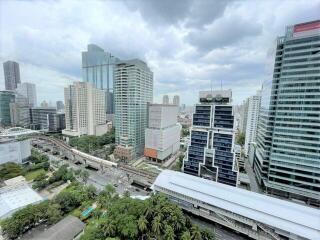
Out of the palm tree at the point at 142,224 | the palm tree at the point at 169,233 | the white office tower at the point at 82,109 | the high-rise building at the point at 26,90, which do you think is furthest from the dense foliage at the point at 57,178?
the high-rise building at the point at 26,90

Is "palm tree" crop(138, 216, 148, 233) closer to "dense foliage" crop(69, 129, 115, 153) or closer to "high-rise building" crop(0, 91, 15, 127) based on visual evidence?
"dense foliage" crop(69, 129, 115, 153)

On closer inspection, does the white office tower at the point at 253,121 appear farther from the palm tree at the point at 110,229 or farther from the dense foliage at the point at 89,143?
the dense foliage at the point at 89,143

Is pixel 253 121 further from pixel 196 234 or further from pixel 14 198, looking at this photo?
pixel 14 198

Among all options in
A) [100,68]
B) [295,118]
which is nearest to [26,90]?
[100,68]

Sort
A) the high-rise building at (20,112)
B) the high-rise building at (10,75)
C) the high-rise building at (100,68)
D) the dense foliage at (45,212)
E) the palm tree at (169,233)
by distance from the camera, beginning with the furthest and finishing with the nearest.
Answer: the high-rise building at (10,75) < the high-rise building at (100,68) < the high-rise building at (20,112) < the dense foliage at (45,212) < the palm tree at (169,233)

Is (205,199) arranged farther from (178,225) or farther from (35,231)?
(35,231)

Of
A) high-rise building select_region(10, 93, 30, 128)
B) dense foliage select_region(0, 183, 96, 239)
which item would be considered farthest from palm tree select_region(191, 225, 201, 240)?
high-rise building select_region(10, 93, 30, 128)

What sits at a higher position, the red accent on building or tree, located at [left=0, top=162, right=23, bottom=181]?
the red accent on building
